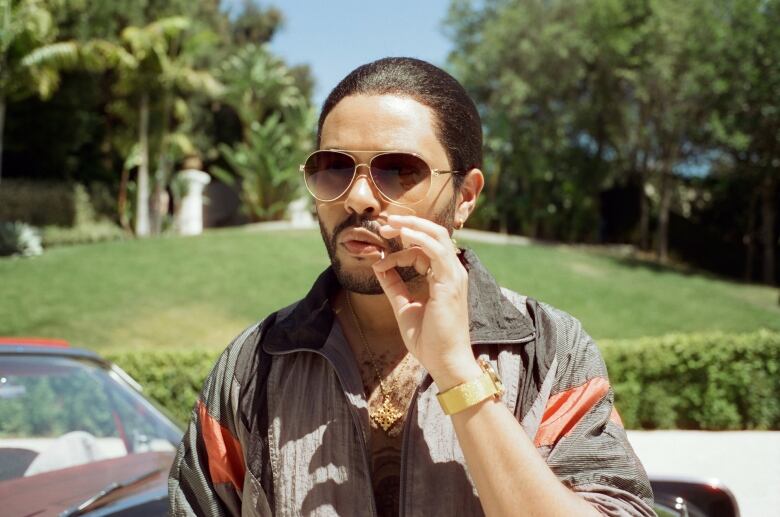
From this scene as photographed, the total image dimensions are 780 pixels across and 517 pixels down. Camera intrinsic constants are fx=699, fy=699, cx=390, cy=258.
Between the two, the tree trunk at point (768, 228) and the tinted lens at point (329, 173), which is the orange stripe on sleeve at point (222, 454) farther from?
the tree trunk at point (768, 228)

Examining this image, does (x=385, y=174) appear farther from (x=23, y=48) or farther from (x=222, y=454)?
(x=23, y=48)

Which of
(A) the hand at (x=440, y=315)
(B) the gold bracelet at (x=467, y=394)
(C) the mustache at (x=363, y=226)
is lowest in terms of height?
(B) the gold bracelet at (x=467, y=394)

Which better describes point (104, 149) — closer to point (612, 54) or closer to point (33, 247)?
point (33, 247)

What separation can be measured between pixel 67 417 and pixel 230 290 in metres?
14.0

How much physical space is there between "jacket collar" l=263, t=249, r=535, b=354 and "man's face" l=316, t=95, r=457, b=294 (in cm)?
12

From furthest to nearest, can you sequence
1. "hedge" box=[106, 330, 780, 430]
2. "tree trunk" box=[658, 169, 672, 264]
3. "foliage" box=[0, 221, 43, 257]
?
1. "tree trunk" box=[658, 169, 672, 264]
2. "foliage" box=[0, 221, 43, 257]
3. "hedge" box=[106, 330, 780, 430]

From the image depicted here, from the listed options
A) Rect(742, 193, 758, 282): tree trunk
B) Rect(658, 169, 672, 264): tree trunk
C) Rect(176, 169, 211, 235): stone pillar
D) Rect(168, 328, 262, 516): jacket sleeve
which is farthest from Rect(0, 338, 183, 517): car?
Rect(176, 169, 211, 235): stone pillar

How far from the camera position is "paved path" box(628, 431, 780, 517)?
408cm

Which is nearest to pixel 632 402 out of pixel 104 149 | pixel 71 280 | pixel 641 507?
pixel 641 507

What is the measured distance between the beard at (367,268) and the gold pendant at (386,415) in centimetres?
27

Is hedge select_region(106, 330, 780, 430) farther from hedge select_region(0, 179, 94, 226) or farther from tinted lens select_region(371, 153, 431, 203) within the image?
hedge select_region(0, 179, 94, 226)

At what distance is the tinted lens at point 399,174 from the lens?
5.02 ft

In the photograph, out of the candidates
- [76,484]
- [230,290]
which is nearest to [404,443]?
[76,484]

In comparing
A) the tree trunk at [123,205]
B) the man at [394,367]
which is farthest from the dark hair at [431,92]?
the tree trunk at [123,205]
